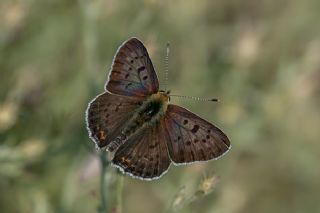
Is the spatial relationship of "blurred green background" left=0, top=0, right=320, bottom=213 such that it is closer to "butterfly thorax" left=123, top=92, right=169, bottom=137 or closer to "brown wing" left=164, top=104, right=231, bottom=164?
"butterfly thorax" left=123, top=92, right=169, bottom=137

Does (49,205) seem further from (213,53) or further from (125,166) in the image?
(213,53)

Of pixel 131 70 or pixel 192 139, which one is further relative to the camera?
pixel 131 70

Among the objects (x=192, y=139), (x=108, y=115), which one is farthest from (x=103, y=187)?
(x=192, y=139)

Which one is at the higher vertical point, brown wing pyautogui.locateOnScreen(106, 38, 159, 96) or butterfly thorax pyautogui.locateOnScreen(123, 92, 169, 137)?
brown wing pyautogui.locateOnScreen(106, 38, 159, 96)

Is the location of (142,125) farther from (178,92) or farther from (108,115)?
(178,92)

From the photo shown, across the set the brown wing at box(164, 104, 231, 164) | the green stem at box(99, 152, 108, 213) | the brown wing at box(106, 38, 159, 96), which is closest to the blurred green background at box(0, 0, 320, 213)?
the green stem at box(99, 152, 108, 213)

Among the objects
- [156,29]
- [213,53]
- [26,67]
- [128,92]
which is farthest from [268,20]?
[128,92]
